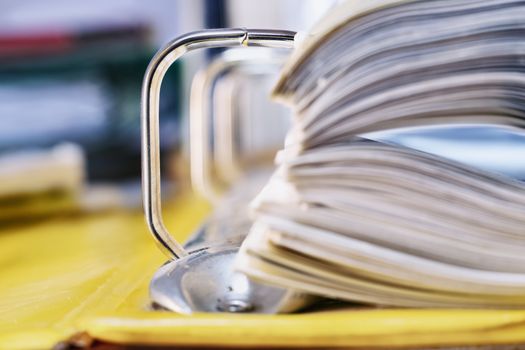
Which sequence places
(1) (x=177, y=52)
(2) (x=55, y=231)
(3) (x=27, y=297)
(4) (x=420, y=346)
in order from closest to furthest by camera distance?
(4) (x=420, y=346), (1) (x=177, y=52), (3) (x=27, y=297), (2) (x=55, y=231)

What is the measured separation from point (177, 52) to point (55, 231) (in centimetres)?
76

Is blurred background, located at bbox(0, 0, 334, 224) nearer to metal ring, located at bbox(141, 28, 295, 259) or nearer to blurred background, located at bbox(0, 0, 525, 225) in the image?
blurred background, located at bbox(0, 0, 525, 225)

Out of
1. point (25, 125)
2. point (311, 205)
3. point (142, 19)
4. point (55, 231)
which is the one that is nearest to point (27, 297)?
point (311, 205)

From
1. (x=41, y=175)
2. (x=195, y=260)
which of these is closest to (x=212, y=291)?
(x=195, y=260)

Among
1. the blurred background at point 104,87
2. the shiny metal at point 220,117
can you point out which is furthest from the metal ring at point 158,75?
the blurred background at point 104,87

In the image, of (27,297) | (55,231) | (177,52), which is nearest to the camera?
(177,52)

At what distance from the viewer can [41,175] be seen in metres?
1.42

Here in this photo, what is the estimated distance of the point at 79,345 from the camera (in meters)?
0.46

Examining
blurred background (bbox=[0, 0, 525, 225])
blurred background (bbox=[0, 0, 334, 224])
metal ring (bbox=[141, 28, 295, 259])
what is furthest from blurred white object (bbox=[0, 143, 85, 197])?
metal ring (bbox=[141, 28, 295, 259])

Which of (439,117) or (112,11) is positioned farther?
(112,11)

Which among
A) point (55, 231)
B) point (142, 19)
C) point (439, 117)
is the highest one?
point (142, 19)

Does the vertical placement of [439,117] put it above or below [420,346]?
above

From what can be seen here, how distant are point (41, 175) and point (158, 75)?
0.94 meters

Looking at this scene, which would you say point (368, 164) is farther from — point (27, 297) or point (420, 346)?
point (27, 297)
